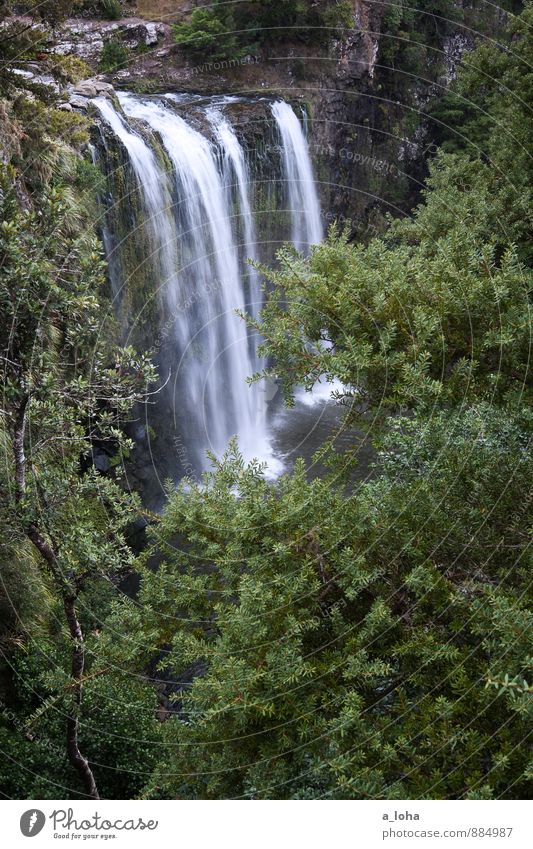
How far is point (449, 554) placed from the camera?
261 inches

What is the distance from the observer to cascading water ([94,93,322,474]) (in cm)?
1817

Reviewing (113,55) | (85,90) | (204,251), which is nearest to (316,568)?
(204,251)

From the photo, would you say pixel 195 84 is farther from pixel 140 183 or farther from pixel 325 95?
pixel 140 183

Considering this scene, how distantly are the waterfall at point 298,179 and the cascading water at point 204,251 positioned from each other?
0.29ft

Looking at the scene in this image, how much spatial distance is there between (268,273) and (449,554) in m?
4.83

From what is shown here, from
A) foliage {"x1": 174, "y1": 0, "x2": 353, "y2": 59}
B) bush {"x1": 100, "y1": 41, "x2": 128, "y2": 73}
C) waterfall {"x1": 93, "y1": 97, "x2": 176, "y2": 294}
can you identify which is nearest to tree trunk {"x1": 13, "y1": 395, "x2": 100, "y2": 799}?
waterfall {"x1": 93, "y1": 97, "x2": 176, "y2": 294}

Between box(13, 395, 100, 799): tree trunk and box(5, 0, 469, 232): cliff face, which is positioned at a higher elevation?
box(5, 0, 469, 232): cliff face

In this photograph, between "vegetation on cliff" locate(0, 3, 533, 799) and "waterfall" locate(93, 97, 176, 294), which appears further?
"waterfall" locate(93, 97, 176, 294)

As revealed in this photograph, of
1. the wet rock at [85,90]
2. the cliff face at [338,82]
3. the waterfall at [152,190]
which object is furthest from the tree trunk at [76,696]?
the wet rock at [85,90]

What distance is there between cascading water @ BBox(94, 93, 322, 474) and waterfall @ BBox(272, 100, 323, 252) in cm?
9

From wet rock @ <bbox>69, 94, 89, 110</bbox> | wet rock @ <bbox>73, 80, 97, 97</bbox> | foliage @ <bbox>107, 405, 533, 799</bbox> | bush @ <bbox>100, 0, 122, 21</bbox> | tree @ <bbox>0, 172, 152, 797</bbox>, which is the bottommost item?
foliage @ <bbox>107, 405, 533, 799</bbox>

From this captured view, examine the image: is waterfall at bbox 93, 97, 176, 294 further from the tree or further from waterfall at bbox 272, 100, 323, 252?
the tree

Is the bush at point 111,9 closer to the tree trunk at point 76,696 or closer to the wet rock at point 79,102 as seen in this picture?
the wet rock at point 79,102

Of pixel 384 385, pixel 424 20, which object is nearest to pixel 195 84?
pixel 424 20
